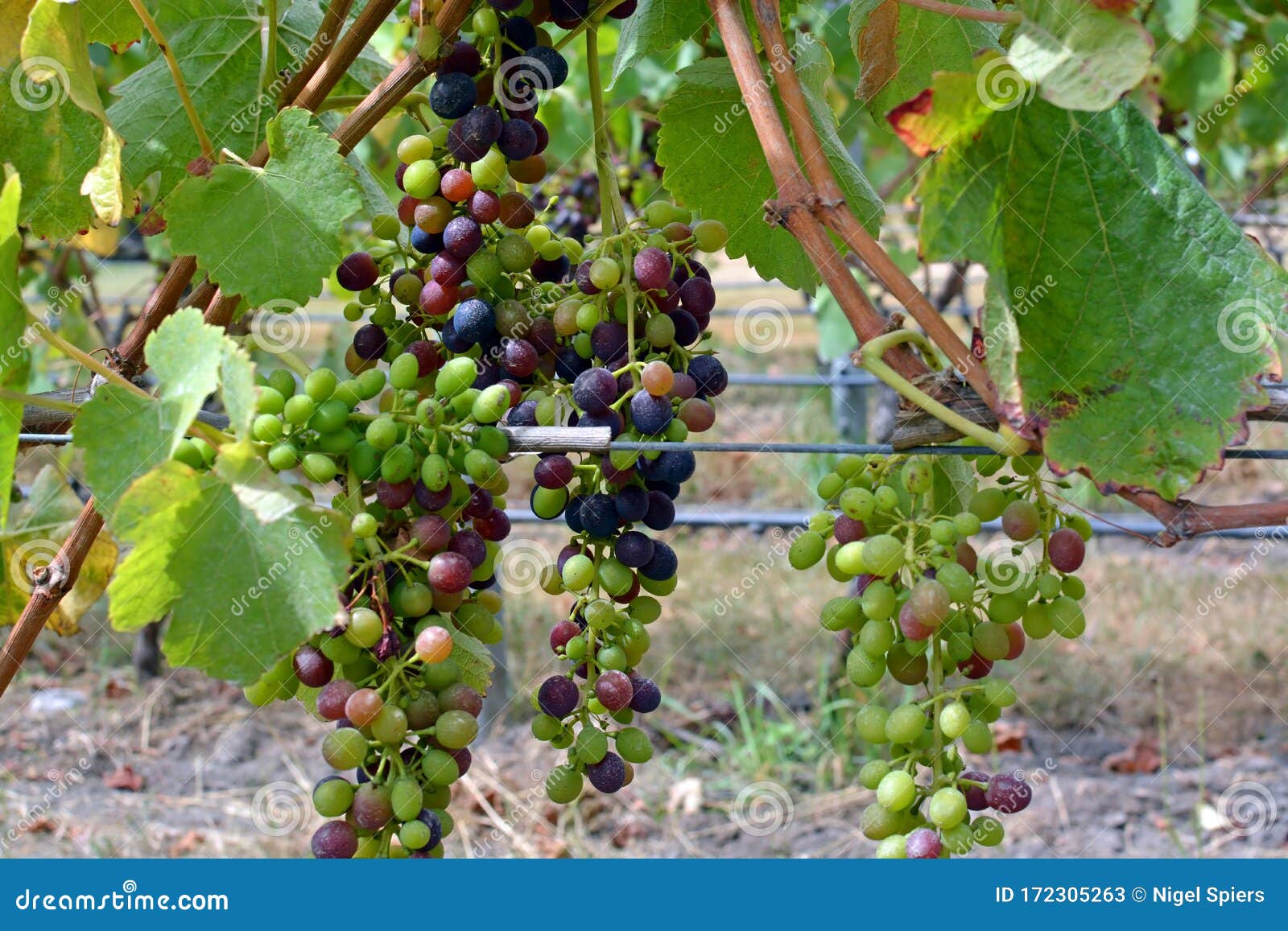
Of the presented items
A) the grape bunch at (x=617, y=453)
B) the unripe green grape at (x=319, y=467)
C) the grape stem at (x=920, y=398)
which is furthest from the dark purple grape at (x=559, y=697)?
the grape stem at (x=920, y=398)

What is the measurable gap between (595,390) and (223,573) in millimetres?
279

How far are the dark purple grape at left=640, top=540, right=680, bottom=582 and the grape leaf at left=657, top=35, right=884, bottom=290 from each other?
0.87 ft

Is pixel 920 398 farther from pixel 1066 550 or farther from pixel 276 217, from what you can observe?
pixel 276 217

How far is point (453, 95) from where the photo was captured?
84 centimetres

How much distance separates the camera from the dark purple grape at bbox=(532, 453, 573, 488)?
2.79 feet

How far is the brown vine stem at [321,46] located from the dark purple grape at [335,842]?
23.3 inches

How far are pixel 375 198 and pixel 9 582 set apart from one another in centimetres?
52

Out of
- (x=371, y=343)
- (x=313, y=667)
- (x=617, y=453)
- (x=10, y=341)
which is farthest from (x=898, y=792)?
(x=10, y=341)

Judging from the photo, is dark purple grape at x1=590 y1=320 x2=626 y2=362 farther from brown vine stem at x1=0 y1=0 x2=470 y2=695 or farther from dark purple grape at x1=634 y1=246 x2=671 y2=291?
brown vine stem at x1=0 y1=0 x2=470 y2=695

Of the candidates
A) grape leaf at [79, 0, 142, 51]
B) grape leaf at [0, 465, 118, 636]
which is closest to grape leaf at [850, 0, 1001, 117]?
grape leaf at [79, 0, 142, 51]

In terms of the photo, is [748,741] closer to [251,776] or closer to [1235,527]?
[251,776]

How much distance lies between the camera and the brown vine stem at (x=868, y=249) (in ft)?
2.28

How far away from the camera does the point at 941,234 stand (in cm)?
68

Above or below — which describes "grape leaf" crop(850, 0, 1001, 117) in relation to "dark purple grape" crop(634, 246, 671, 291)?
above
